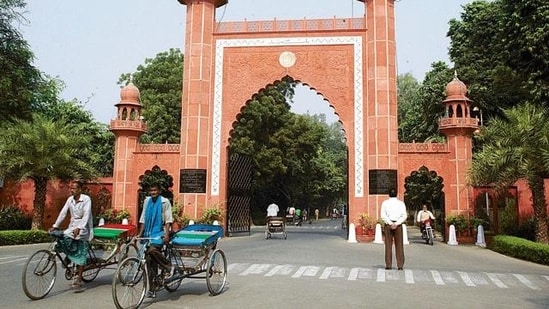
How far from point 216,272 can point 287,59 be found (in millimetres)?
13234

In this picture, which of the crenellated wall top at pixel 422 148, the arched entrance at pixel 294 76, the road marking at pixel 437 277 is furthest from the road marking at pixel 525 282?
the crenellated wall top at pixel 422 148

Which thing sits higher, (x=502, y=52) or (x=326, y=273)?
(x=502, y=52)

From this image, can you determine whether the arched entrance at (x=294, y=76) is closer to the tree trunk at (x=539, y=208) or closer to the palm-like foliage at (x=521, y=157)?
the palm-like foliage at (x=521, y=157)

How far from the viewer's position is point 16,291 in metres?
6.73

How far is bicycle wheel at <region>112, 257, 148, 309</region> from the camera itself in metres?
5.33

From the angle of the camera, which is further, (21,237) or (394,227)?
(21,237)

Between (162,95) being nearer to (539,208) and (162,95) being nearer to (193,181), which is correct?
(193,181)

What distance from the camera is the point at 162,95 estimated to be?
2948 centimetres

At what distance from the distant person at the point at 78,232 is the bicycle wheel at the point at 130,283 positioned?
1.51 meters

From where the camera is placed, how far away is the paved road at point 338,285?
20.3 ft

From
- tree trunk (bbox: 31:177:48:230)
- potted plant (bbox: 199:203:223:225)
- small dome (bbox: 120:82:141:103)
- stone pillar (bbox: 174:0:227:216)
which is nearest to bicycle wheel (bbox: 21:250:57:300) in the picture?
tree trunk (bbox: 31:177:48:230)

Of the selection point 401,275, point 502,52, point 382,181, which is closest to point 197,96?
point 382,181

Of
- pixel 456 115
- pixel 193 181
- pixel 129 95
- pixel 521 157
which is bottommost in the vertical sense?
pixel 193 181

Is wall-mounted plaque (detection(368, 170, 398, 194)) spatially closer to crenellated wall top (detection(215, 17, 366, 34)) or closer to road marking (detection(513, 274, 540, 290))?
crenellated wall top (detection(215, 17, 366, 34))
